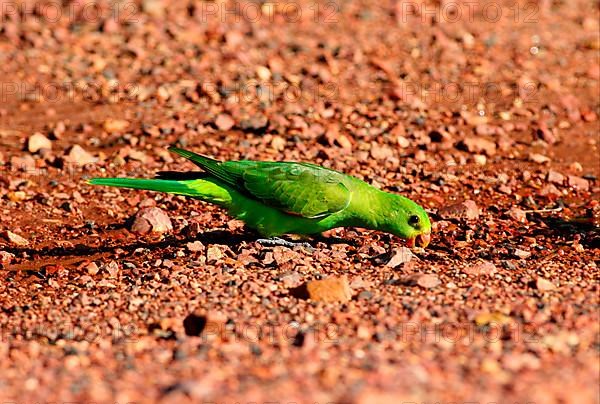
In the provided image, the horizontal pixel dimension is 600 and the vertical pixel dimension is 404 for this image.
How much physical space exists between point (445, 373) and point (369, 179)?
3.86 meters

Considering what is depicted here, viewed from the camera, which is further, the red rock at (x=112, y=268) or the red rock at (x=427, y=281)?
the red rock at (x=112, y=268)

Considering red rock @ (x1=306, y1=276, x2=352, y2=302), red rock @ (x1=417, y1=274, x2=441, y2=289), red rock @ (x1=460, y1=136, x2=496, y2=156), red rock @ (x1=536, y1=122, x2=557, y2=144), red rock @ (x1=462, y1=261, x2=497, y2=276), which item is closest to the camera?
red rock @ (x1=306, y1=276, x2=352, y2=302)

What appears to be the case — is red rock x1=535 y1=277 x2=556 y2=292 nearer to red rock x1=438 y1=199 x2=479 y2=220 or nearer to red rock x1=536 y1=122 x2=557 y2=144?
red rock x1=438 y1=199 x2=479 y2=220

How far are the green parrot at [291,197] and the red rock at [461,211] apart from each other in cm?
76

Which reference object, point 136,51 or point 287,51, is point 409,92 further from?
point 136,51

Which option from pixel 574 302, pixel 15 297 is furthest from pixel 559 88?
pixel 15 297

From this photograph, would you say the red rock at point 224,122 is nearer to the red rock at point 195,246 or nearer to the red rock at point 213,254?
the red rock at point 195,246

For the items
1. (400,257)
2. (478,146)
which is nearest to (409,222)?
(400,257)

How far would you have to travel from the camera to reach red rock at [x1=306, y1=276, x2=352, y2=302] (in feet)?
17.5

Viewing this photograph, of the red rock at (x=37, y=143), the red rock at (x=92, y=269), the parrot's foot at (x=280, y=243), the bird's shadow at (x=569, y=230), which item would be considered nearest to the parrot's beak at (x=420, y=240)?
the parrot's foot at (x=280, y=243)

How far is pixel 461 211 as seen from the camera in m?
7.38

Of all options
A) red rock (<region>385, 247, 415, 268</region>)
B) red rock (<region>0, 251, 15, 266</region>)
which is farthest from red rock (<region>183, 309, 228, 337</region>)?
red rock (<region>0, 251, 15, 266</region>)

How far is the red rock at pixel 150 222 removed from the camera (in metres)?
7.18

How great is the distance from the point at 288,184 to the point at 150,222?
1.16m
